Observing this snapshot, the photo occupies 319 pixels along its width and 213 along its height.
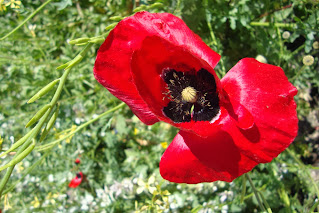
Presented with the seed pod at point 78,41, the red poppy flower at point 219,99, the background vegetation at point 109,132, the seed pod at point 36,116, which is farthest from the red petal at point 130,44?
the background vegetation at point 109,132

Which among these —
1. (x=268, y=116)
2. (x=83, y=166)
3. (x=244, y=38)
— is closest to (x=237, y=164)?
(x=268, y=116)

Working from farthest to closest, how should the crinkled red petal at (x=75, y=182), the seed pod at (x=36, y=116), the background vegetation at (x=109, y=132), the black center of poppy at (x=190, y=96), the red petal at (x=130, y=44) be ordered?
the crinkled red petal at (x=75, y=182)
the background vegetation at (x=109, y=132)
the black center of poppy at (x=190, y=96)
the red petal at (x=130, y=44)
the seed pod at (x=36, y=116)

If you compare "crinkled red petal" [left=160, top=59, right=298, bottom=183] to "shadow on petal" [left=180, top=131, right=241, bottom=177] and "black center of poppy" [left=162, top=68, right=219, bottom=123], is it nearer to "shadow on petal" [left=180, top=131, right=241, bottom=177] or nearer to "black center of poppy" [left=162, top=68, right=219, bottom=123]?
"shadow on petal" [left=180, top=131, right=241, bottom=177]

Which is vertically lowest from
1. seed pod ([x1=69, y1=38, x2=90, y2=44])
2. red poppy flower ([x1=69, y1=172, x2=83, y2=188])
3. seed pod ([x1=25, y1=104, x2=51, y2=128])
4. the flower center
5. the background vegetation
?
red poppy flower ([x1=69, y1=172, x2=83, y2=188])

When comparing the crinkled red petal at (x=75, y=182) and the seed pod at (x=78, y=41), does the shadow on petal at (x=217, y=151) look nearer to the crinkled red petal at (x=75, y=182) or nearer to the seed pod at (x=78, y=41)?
the seed pod at (x=78, y=41)

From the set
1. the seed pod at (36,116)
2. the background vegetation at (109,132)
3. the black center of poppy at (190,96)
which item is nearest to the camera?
the seed pod at (36,116)

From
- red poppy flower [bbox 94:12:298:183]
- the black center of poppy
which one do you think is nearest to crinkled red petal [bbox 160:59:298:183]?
red poppy flower [bbox 94:12:298:183]

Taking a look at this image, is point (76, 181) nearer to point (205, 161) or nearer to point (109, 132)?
point (109, 132)
